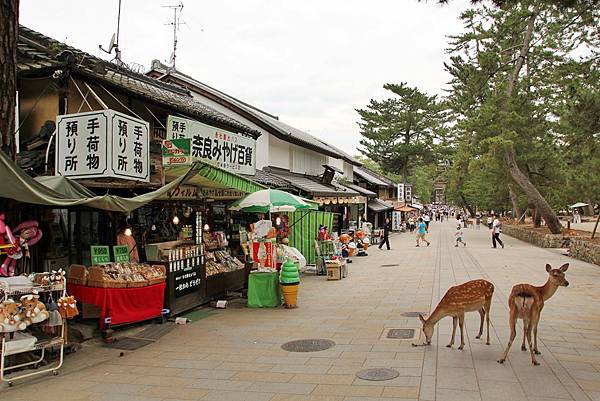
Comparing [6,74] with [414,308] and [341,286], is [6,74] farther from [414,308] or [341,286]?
[341,286]

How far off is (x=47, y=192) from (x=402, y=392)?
5.71 metres

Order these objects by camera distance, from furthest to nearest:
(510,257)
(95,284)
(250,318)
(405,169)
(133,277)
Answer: (405,169), (510,257), (250,318), (133,277), (95,284)

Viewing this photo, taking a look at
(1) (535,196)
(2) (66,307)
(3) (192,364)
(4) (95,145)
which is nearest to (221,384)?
(3) (192,364)

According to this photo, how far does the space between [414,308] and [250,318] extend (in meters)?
3.65

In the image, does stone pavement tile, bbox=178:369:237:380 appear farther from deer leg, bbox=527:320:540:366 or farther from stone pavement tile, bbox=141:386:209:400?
deer leg, bbox=527:320:540:366

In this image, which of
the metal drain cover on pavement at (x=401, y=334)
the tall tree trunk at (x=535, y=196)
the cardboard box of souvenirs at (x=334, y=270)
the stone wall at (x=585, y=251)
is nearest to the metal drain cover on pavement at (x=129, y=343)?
the metal drain cover on pavement at (x=401, y=334)

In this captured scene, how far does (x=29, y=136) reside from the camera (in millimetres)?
9984

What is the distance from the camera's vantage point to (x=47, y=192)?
6938 mm

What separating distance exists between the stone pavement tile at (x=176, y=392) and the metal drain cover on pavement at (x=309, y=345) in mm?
2051

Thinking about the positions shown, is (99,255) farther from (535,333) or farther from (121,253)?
(535,333)

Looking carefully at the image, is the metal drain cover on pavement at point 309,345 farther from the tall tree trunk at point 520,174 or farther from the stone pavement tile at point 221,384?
the tall tree trunk at point 520,174

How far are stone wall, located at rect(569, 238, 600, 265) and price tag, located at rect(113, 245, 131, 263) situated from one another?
18462 millimetres

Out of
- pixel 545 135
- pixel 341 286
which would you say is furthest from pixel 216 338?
pixel 545 135

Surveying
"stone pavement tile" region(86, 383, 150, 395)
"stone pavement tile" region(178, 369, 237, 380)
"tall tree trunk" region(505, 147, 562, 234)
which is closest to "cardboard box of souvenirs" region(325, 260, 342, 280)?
"stone pavement tile" region(178, 369, 237, 380)
